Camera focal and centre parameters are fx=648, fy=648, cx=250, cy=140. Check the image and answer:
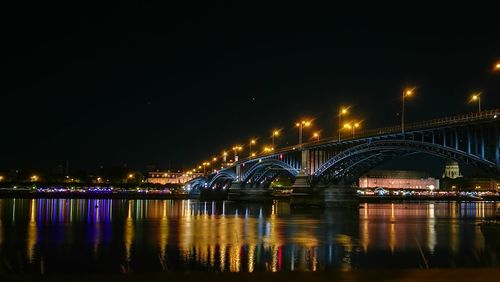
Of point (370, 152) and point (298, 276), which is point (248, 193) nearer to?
point (370, 152)

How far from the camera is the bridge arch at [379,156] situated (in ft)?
212

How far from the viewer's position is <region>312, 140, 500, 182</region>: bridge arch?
64500 millimetres

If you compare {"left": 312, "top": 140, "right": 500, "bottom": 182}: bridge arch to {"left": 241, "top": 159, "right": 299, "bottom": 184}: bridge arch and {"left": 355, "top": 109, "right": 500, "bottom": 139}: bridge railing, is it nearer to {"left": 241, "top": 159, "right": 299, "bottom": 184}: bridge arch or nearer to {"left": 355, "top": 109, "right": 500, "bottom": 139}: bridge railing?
{"left": 355, "top": 109, "right": 500, "bottom": 139}: bridge railing

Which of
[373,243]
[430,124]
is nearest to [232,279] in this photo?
[373,243]

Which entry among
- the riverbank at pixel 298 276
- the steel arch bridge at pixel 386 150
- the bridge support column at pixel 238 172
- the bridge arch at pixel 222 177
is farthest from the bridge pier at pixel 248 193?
the riverbank at pixel 298 276

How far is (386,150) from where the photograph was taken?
8469cm

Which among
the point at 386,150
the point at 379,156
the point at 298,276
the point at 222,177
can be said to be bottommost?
the point at 298,276

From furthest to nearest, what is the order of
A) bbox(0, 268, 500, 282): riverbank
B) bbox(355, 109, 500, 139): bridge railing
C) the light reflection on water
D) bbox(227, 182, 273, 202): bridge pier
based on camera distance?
bbox(227, 182, 273, 202): bridge pier → bbox(355, 109, 500, 139): bridge railing → the light reflection on water → bbox(0, 268, 500, 282): riverbank

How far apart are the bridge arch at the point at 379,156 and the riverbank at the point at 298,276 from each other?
149 ft

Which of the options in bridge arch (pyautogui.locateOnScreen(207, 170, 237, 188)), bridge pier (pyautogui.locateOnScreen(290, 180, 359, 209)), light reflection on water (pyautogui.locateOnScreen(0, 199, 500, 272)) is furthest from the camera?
bridge arch (pyautogui.locateOnScreen(207, 170, 237, 188))

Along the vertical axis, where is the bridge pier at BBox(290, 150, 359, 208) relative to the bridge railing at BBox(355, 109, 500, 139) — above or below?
below

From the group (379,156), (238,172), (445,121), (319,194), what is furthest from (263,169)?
(445,121)

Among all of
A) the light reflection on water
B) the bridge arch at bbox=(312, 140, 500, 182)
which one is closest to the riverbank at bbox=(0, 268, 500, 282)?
the light reflection on water

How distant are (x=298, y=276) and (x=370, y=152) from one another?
7516 centimetres
